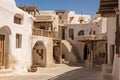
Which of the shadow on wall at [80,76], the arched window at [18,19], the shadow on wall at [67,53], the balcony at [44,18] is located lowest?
the shadow on wall at [80,76]

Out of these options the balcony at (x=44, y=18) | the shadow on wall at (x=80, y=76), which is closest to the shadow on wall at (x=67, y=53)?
the balcony at (x=44, y=18)

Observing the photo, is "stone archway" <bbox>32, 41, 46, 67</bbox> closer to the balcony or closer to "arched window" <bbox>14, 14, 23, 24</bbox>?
"arched window" <bbox>14, 14, 23, 24</bbox>

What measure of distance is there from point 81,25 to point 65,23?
5129mm

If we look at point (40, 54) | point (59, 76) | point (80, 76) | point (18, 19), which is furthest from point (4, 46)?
point (40, 54)

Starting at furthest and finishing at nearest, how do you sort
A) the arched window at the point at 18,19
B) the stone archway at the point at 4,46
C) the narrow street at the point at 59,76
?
the arched window at the point at 18,19
the stone archway at the point at 4,46
the narrow street at the point at 59,76

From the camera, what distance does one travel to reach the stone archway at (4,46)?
21369mm

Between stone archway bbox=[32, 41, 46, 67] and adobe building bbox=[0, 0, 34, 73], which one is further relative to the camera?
stone archway bbox=[32, 41, 46, 67]

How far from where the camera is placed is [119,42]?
36.9 ft

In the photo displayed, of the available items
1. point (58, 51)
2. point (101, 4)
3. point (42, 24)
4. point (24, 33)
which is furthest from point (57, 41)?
point (101, 4)

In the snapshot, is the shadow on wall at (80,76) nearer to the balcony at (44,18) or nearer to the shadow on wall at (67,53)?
the shadow on wall at (67,53)

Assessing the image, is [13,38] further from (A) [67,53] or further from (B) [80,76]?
(A) [67,53]

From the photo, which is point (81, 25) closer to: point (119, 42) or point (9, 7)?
point (9, 7)

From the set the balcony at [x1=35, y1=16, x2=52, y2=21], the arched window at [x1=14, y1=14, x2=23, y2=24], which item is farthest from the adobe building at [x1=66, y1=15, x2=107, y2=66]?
the arched window at [x1=14, y1=14, x2=23, y2=24]

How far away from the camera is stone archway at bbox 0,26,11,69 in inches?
841
